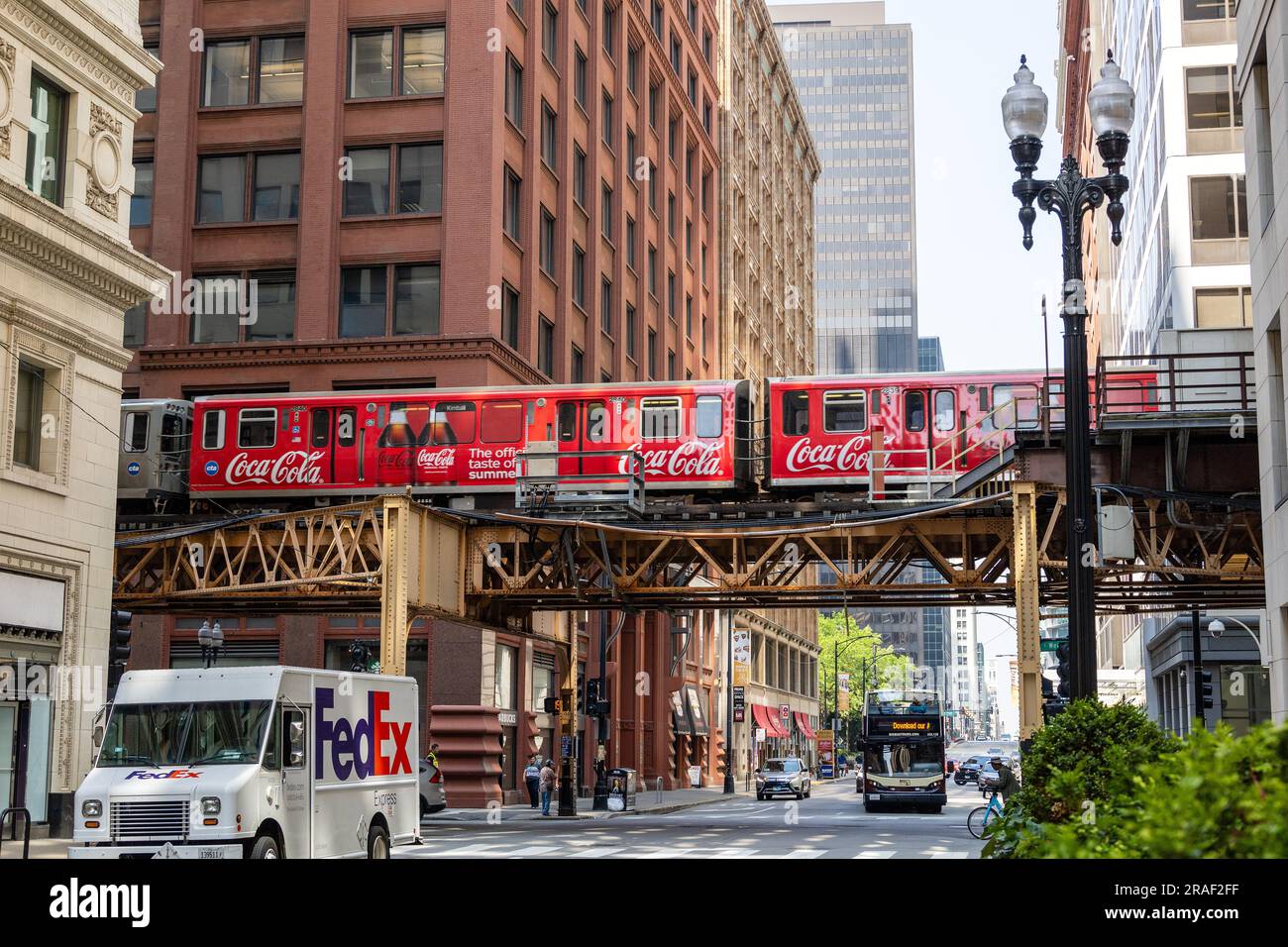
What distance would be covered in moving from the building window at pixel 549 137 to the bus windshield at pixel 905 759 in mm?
23650

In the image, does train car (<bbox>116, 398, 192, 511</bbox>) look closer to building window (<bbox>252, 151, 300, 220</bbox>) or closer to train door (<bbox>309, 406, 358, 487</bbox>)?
train door (<bbox>309, 406, 358, 487</bbox>)

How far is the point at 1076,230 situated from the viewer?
55.9 feet

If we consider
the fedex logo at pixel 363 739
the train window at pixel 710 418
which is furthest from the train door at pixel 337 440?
the fedex logo at pixel 363 739

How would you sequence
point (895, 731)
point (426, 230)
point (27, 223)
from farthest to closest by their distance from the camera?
1. point (895, 731)
2. point (426, 230)
3. point (27, 223)

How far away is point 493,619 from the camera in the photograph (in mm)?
37344

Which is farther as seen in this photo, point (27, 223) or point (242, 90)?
point (242, 90)

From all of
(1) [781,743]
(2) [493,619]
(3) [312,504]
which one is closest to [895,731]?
(2) [493,619]

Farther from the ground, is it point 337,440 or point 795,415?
point 795,415

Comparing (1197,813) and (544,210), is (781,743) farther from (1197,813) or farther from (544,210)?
(1197,813)

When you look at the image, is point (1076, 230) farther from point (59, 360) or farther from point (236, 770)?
point (59, 360)

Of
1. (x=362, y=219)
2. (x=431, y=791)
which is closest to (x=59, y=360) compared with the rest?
(x=431, y=791)

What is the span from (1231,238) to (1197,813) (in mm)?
50685

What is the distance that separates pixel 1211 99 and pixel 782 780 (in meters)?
31.0

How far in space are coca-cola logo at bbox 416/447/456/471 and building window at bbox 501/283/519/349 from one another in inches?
350
